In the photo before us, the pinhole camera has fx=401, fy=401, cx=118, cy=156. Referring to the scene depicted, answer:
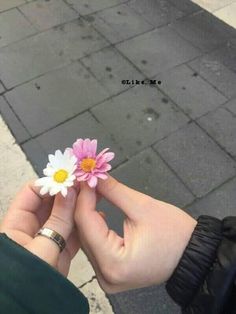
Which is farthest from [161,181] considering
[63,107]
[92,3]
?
[92,3]

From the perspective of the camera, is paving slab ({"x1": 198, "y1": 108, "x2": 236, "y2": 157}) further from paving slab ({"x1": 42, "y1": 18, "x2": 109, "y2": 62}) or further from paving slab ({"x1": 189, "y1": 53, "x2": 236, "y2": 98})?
paving slab ({"x1": 42, "y1": 18, "x2": 109, "y2": 62})

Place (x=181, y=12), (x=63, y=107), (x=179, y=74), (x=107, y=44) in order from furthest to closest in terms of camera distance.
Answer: (x=181, y=12), (x=107, y=44), (x=179, y=74), (x=63, y=107)

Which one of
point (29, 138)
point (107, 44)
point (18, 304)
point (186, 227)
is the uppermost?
point (18, 304)

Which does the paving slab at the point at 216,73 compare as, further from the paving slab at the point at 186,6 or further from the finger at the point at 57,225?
the finger at the point at 57,225

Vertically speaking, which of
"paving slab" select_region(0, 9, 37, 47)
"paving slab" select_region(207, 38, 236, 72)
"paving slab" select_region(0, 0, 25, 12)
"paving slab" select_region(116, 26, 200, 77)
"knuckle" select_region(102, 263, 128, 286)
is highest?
"knuckle" select_region(102, 263, 128, 286)

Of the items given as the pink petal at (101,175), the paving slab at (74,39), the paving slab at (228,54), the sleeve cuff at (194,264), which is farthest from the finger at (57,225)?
the paving slab at (228,54)

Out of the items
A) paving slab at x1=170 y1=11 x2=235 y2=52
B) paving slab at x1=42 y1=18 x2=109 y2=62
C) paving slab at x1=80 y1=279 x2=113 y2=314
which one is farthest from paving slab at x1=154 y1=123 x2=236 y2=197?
paving slab at x1=42 y1=18 x2=109 y2=62

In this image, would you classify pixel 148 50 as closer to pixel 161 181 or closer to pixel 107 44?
pixel 107 44
